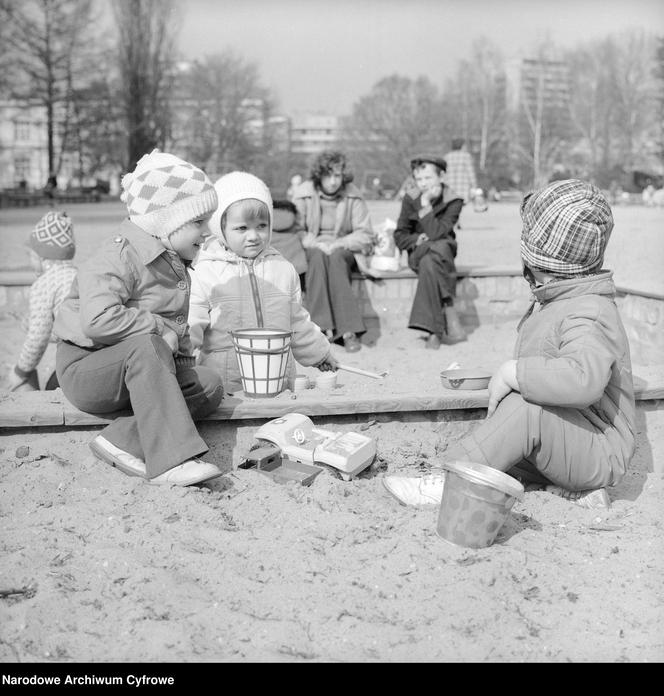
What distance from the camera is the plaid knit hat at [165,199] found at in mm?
2988

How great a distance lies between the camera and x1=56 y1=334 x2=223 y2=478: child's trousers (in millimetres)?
2688

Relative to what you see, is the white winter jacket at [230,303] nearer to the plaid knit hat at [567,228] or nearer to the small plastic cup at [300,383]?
the small plastic cup at [300,383]

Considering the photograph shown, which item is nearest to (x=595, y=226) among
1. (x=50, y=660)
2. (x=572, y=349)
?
(x=572, y=349)

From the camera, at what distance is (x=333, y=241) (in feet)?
19.4

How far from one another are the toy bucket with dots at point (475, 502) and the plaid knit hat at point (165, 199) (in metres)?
1.36

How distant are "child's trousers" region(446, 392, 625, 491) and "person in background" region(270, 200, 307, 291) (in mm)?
3199

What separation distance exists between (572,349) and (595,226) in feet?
1.32

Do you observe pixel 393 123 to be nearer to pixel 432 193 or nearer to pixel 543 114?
pixel 543 114

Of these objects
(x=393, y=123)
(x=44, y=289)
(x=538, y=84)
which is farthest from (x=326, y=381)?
(x=538, y=84)

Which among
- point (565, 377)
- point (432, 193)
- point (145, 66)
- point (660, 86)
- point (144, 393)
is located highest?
point (660, 86)

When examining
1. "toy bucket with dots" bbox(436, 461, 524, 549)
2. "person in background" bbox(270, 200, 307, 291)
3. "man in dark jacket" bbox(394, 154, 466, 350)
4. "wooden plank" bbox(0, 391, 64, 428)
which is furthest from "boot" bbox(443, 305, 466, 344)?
"toy bucket with dots" bbox(436, 461, 524, 549)

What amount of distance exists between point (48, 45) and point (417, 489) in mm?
32830

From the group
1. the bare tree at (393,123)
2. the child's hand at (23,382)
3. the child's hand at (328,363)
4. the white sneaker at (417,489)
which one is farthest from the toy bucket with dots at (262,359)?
the bare tree at (393,123)
